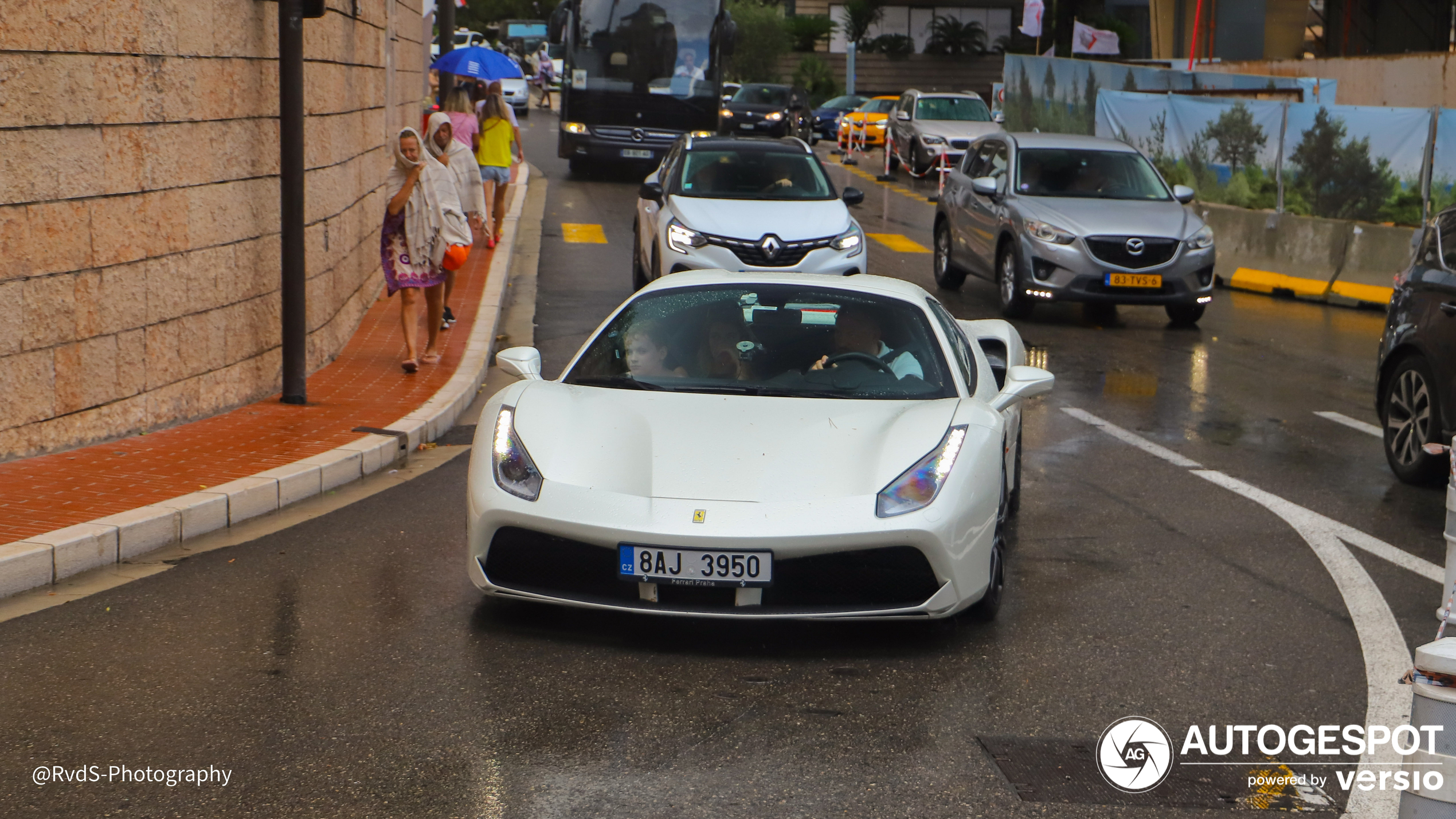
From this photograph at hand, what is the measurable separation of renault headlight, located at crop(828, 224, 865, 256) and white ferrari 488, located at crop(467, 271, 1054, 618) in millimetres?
7380

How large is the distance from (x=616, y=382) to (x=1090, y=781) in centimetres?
263

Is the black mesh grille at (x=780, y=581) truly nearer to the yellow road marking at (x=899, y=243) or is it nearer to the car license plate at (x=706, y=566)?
the car license plate at (x=706, y=566)

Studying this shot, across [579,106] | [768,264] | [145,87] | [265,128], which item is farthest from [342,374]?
[579,106]

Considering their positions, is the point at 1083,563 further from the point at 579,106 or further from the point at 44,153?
the point at 579,106

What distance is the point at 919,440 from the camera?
5543mm

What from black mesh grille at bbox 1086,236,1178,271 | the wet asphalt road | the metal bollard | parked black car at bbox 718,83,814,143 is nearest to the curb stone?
the wet asphalt road

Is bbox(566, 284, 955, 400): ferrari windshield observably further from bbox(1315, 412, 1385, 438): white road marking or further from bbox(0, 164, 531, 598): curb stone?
bbox(1315, 412, 1385, 438): white road marking

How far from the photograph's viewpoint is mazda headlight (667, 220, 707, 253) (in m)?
13.7

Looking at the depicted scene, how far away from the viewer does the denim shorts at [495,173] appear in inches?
706

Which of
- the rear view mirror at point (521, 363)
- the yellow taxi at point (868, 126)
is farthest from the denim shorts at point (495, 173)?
the yellow taxi at point (868, 126)

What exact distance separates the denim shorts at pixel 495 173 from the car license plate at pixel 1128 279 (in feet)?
24.1

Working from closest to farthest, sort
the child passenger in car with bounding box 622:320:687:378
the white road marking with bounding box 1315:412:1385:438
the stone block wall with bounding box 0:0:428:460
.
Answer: the child passenger in car with bounding box 622:320:687:378 → the stone block wall with bounding box 0:0:428:460 → the white road marking with bounding box 1315:412:1385:438

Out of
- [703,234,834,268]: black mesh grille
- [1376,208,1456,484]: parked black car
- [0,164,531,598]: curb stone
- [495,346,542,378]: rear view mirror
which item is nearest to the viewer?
[0,164,531,598]: curb stone

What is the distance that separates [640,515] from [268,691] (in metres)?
1.31
